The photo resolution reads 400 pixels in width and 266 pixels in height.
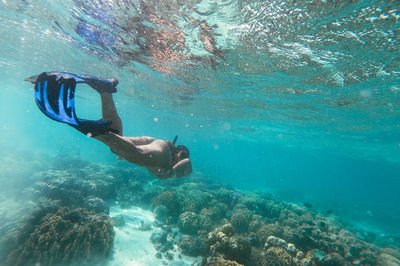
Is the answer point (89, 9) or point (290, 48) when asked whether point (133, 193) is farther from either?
point (290, 48)

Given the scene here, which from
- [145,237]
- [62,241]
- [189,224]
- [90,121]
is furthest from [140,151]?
[189,224]

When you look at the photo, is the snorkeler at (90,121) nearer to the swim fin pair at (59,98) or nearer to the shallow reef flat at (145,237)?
the swim fin pair at (59,98)

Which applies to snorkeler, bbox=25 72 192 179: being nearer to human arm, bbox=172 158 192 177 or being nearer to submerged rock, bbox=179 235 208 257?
human arm, bbox=172 158 192 177

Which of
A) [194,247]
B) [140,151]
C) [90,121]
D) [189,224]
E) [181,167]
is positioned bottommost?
[194,247]

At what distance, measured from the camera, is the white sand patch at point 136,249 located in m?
7.05

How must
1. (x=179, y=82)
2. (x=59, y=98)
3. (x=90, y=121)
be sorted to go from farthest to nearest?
(x=179, y=82)
(x=90, y=121)
(x=59, y=98)

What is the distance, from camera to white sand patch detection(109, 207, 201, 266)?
7.05m

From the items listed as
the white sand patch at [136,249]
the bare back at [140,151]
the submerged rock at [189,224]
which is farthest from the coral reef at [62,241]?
the bare back at [140,151]

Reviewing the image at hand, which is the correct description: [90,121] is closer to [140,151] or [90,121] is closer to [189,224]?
[140,151]

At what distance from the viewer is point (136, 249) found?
25.5 ft

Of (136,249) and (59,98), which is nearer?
(59,98)

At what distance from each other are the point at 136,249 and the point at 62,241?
266 centimetres

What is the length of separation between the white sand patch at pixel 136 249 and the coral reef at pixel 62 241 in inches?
21.2

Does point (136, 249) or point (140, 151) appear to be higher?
point (140, 151)
